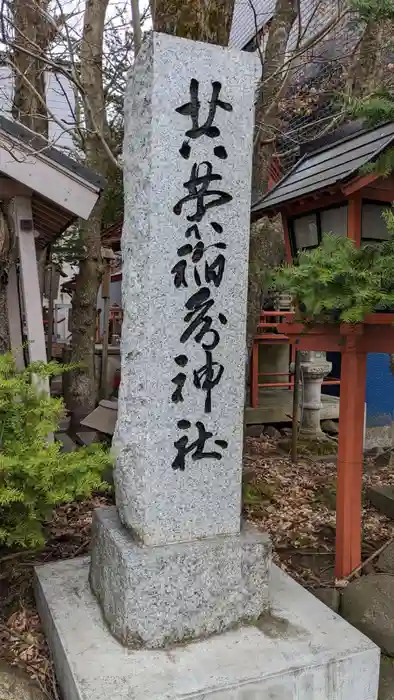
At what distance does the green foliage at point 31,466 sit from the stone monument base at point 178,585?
346 mm

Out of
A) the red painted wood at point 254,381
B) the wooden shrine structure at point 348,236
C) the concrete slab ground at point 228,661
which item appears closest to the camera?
the concrete slab ground at point 228,661

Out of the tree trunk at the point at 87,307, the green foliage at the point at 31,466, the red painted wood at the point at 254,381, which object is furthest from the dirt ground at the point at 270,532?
the tree trunk at the point at 87,307

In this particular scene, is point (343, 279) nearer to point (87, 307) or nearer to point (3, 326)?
point (3, 326)

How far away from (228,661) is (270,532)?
2.50 metres

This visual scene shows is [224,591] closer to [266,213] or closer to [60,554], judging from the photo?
[60,554]

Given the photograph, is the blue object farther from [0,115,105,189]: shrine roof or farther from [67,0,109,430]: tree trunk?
[0,115,105,189]: shrine roof

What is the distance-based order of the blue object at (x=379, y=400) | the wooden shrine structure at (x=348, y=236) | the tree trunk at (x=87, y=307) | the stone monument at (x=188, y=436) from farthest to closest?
1. the blue object at (x=379, y=400)
2. the tree trunk at (x=87, y=307)
3. the wooden shrine structure at (x=348, y=236)
4. the stone monument at (x=188, y=436)

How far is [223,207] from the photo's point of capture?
2.86 metres

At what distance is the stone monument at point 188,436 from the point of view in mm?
2682

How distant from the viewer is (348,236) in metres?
3.82

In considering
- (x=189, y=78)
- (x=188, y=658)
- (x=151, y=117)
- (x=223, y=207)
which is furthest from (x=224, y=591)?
(x=189, y=78)

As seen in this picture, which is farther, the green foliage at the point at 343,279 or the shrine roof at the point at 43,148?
the shrine roof at the point at 43,148

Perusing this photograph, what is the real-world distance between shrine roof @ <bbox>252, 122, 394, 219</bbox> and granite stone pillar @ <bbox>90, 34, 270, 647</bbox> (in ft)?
3.53

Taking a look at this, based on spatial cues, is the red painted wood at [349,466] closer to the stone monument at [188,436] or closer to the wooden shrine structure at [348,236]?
the wooden shrine structure at [348,236]
